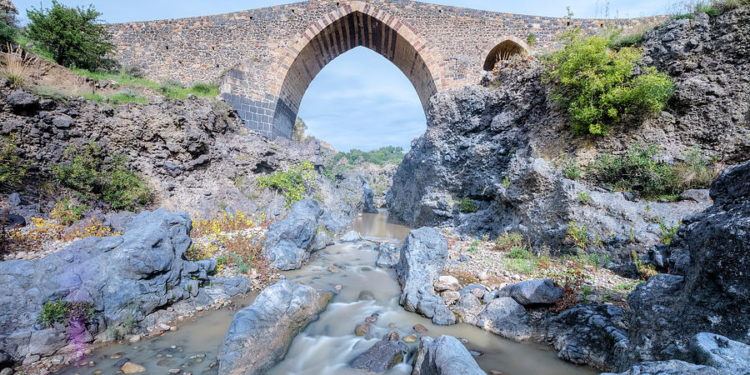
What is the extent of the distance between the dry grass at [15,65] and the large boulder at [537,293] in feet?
41.4

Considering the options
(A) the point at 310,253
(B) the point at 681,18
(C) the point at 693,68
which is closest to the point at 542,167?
(C) the point at 693,68

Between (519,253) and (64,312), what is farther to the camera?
(519,253)

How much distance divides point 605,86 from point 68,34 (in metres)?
16.6

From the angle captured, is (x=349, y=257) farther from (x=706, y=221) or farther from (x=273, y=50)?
(x=273, y=50)

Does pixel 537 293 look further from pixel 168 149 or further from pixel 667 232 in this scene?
pixel 168 149

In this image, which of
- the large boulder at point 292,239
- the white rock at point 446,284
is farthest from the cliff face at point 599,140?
the large boulder at point 292,239

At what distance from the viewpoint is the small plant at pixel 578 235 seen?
5707 millimetres

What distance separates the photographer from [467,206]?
10.5m

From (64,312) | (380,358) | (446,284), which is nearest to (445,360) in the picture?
(380,358)

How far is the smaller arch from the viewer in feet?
44.8

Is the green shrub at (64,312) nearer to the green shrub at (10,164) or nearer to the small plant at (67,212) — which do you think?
the small plant at (67,212)

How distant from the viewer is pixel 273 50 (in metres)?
13.8

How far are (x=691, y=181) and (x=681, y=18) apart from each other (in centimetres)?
440

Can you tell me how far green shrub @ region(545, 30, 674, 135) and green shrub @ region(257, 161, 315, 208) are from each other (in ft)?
29.8
